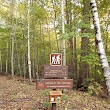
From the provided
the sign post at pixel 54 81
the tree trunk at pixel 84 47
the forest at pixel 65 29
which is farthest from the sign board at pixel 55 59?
the tree trunk at pixel 84 47

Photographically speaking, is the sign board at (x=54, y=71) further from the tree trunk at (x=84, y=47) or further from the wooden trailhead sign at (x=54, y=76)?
the tree trunk at (x=84, y=47)

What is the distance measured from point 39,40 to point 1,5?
572 cm

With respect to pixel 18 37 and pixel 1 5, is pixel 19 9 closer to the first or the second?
pixel 1 5

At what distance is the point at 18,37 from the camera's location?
22891 millimetres

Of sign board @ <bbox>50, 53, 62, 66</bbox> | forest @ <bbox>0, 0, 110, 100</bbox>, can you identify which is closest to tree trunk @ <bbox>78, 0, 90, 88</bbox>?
forest @ <bbox>0, 0, 110, 100</bbox>

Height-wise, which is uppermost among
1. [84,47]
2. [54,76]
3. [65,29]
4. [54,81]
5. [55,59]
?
[65,29]

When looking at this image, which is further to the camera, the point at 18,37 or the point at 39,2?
the point at 18,37

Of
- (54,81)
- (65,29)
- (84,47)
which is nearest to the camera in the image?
(54,81)

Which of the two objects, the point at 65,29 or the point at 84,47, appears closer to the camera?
the point at 65,29

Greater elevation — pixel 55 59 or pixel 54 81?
pixel 55 59

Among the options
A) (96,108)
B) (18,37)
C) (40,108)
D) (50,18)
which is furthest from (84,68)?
(18,37)

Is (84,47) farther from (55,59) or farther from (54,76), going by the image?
(54,76)

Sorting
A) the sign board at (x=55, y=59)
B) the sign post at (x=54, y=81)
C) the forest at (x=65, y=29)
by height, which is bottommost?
the sign post at (x=54, y=81)

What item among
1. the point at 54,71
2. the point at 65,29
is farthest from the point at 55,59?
the point at 65,29
